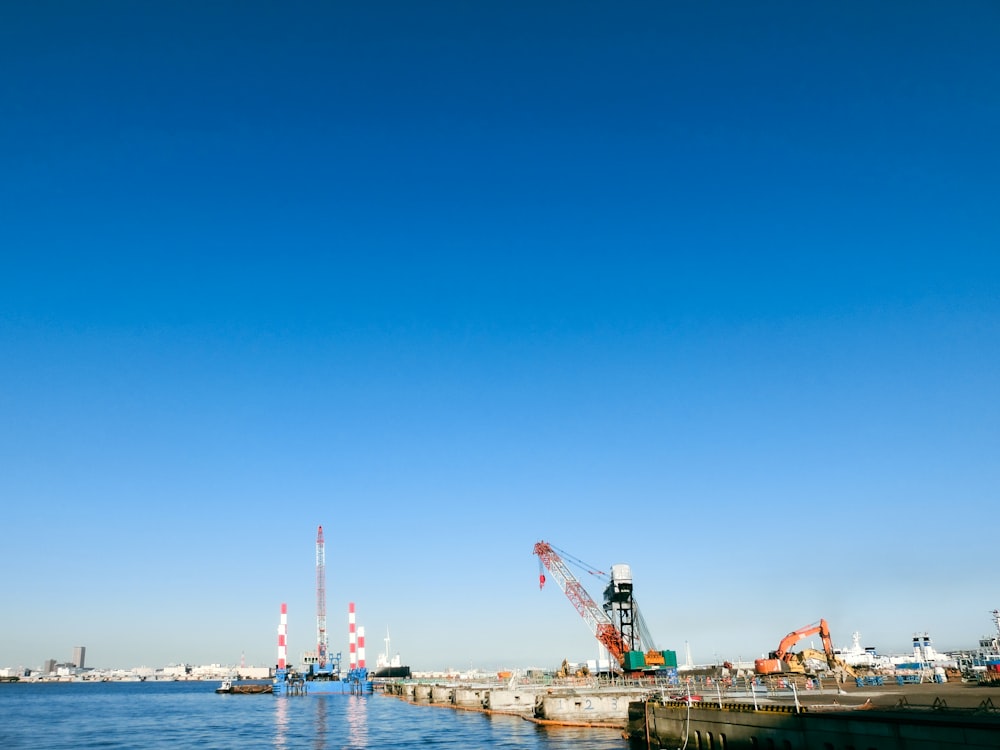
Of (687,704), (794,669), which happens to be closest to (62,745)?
(687,704)

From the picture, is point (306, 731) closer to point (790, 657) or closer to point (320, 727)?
point (320, 727)

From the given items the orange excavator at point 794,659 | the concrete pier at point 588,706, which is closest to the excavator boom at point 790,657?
the orange excavator at point 794,659

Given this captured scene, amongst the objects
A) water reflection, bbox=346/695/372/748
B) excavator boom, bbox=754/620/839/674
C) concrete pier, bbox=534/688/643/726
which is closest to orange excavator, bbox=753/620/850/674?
excavator boom, bbox=754/620/839/674

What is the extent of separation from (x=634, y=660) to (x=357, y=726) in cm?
4520

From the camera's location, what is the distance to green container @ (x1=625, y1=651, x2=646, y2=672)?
116125 mm

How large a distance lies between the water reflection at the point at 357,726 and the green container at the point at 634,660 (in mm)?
42640

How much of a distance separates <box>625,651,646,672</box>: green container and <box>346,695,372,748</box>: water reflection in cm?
4264

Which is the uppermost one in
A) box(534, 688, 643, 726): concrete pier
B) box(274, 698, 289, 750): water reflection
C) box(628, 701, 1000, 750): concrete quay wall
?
box(628, 701, 1000, 750): concrete quay wall

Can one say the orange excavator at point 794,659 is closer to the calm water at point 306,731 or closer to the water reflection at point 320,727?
the calm water at point 306,731

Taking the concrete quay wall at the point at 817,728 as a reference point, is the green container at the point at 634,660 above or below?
below

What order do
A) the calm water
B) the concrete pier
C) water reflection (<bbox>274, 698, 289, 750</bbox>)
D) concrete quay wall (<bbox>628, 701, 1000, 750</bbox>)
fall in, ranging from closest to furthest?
1. concrete quay wall (<bbox>628, 701, 1000, 750</bbox>)
2. the calm water
3. the concrete pier
4. water reflection (<bbox>274, 698, 289, 750</bbox>)

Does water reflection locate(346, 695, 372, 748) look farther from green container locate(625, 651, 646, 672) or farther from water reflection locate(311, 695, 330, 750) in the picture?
green container locate(625, 651, 646, 672)

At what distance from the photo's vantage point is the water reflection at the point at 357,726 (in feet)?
287

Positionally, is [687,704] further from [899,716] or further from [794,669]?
[794,669]
